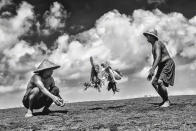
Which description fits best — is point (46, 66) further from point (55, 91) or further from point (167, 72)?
point (167, 72)

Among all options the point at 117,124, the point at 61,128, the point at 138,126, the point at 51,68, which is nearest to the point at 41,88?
the point at 51,68

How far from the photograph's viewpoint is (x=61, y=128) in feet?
20.7

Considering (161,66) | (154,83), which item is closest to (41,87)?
(154,83)

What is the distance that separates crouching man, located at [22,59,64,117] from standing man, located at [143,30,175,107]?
102 inches

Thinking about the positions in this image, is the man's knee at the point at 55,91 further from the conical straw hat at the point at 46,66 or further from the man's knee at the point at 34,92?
the conical straw hat at the point at 46,66

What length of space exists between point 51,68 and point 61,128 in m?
2.51

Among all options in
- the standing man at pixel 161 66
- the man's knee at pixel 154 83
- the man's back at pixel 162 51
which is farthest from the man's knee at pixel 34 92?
the man's back at pixel 162 51

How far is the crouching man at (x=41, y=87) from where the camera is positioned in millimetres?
8320

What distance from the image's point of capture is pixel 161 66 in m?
9.25

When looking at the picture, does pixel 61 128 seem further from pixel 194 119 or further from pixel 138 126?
pixel 194 119

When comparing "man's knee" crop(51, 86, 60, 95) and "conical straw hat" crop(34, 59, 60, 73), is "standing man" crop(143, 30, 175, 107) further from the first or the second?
"conical straw hat" crop(34, 59, 60, 73)

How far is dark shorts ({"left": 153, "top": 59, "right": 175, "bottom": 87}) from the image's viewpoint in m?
9.04

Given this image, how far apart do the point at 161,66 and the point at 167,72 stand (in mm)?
269

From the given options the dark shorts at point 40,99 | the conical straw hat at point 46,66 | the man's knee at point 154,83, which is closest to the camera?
the conical straw hat at point 46,66
